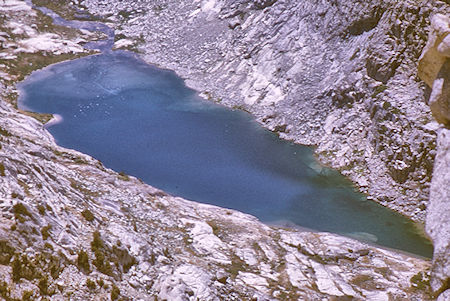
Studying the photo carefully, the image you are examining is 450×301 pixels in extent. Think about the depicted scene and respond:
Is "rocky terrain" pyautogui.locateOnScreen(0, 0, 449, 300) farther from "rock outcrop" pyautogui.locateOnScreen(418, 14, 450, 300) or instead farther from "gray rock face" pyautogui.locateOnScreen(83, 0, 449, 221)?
"rock outcrop" pyautogui.locateOnScreen(418, 14, 450, 300)

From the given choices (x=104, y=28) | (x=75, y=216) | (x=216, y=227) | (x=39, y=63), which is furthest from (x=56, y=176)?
(x=104, y=28)

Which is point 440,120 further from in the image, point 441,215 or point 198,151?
point 198,151

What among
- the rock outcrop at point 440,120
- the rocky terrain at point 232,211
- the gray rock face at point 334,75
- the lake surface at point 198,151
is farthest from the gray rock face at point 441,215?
the gray rock face at point 334,75

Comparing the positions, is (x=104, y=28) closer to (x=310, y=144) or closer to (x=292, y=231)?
(x=310, y=144)

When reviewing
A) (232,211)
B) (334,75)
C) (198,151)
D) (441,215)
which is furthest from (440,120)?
(198,151)

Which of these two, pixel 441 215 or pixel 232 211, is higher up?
pixel 441 215
